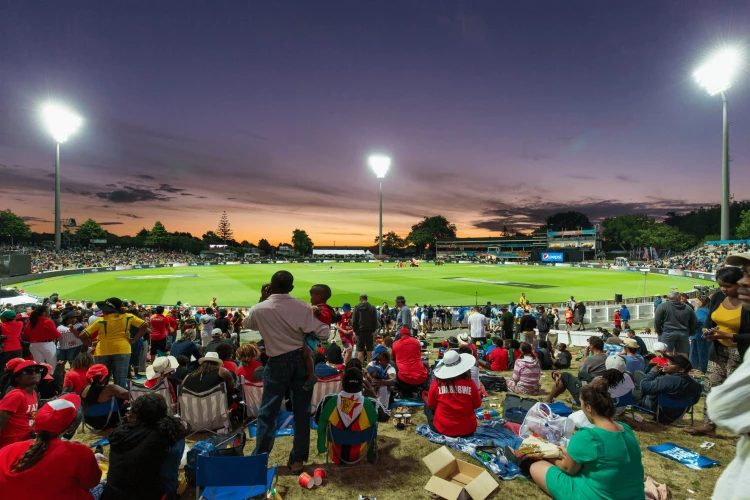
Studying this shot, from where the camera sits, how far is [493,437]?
202 inches

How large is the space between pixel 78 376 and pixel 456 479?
18.7 ft

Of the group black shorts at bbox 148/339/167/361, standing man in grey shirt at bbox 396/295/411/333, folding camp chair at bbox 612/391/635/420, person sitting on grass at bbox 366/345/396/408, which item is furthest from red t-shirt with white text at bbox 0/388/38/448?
standing man in grey shirt at bbox 396/295/411/333

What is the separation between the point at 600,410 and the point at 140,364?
1111cm

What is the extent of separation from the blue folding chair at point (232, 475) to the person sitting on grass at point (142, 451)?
14.4 inches

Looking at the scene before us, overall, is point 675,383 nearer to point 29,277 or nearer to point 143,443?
point 143,443

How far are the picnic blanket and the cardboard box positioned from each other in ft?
1.39

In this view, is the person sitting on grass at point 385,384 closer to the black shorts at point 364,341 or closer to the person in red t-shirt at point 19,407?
the black shorts at point 364,341

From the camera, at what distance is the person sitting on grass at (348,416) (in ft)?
14.6

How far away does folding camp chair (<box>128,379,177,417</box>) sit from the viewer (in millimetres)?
5438

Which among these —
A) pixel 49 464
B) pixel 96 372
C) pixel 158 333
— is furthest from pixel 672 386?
pixel 158 333

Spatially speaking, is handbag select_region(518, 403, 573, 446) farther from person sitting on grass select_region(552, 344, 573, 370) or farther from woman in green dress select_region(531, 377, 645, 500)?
person sitting on grass select_region(552, 344, 573, 370)

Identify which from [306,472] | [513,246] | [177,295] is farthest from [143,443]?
[513,246]

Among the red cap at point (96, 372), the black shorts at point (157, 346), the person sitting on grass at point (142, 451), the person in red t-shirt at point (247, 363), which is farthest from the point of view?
the black shorts at point (157, 346)

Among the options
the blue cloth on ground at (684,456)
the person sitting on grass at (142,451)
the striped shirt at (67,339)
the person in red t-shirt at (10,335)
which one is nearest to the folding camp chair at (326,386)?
the person sitting on grass at (142,451)
